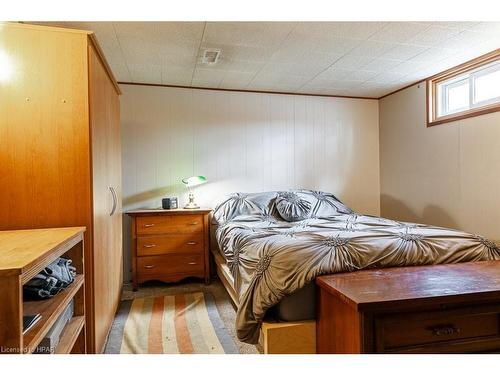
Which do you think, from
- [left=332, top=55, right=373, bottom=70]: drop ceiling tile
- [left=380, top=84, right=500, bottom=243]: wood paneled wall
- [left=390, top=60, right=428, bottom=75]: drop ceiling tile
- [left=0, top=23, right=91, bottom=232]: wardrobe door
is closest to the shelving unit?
[left=0, top=23, right=91, bottom=232]: wardrobe door

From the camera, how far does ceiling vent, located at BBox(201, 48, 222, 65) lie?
8.30 ft

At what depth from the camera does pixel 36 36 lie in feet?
4.86

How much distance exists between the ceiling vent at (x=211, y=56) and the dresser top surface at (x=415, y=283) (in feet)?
6.53

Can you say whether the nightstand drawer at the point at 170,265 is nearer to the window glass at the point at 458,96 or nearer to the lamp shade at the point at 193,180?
the lamp shade at the point at 193,180

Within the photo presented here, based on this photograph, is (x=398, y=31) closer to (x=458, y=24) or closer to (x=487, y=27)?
(x=458, y=24)

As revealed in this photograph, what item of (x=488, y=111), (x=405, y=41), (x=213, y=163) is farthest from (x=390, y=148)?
(x=213, y=163)

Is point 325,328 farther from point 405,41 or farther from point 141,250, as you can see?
point 405,41

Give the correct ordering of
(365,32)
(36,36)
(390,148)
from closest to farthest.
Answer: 1. (36,36)
2. (365,32)
3. (390,148)

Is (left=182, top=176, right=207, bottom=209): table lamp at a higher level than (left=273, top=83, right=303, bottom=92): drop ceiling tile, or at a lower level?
lower

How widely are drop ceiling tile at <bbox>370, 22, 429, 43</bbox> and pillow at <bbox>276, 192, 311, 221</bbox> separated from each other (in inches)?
62.2

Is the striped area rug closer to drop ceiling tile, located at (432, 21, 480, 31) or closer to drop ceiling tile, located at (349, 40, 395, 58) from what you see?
drop ceiling tile, located at (349, 40, 395, 58)

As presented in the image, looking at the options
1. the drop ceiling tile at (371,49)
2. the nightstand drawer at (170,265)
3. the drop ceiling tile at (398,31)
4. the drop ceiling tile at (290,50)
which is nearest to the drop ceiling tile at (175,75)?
the drop ceiling tile at (290,50)

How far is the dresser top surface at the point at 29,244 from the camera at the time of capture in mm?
876

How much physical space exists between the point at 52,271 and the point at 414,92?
3.80m
